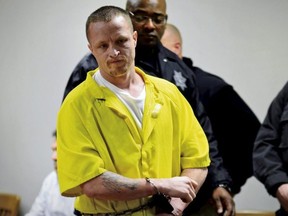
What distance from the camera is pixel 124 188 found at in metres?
1.44

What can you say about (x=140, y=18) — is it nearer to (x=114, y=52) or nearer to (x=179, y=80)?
(x=179, y=80)

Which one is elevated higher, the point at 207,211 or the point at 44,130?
the point at 207,211

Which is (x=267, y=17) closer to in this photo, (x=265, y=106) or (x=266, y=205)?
(x=265, y=106)

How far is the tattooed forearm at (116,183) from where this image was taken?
143 centimetres

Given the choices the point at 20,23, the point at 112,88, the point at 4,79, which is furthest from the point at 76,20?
the point at 112,88

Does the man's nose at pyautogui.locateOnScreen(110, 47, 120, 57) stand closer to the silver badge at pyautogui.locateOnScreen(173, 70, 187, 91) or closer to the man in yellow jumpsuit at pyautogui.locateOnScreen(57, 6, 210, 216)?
the man in yellow jumpsuit at pyautogui.locateOnScreen(57, 6, 210, 216)

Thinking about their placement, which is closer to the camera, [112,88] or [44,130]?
[112,88]

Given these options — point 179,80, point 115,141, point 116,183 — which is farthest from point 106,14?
point 179,80

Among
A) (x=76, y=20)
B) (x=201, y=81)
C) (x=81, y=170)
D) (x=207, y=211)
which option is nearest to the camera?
(x=81, y=170)

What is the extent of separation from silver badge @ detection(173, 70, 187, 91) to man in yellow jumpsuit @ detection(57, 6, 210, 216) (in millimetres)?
384

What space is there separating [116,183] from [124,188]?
2 centimetres

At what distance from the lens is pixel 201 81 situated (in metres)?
2.38

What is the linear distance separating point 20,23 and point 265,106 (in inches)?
59.1

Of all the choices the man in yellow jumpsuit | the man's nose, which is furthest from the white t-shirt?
the man's nose
